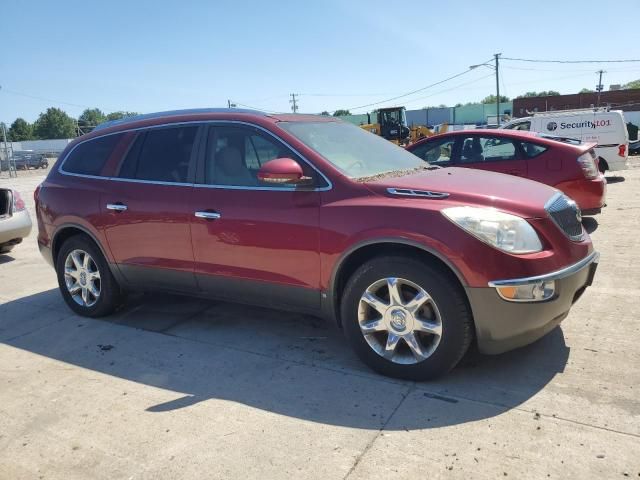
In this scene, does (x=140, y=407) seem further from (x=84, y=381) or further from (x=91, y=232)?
(x=91, y=232)

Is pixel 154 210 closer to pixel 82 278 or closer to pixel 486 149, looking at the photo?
pixel 82 278

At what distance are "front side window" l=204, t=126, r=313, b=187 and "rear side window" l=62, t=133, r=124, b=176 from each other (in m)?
1.18

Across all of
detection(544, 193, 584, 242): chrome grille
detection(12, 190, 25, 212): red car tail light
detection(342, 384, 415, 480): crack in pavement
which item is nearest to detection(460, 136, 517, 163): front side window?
detection(544, 193, 584, 242): chrome grille

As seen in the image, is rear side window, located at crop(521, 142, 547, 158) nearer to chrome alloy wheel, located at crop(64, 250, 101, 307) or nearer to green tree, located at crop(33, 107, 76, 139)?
chrome alloy wheel, located at crop(64, 250, 101, 307)

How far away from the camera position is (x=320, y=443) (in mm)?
2832

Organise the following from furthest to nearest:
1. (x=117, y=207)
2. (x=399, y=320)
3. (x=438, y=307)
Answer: (x=117, y=207), (x=399, y=320), (x=438, y=307)

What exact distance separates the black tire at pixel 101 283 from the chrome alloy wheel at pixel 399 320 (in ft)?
8.65

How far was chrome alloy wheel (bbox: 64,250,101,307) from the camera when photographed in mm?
5012

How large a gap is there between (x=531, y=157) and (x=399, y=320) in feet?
16.9

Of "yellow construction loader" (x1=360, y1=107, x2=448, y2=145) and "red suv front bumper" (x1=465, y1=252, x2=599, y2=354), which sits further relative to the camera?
"yellow construction loader" (x1=360, y1=107, x2=448, y2=145)

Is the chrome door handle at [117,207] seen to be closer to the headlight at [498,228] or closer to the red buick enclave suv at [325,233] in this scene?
the red buick enclave suv at [325,233]

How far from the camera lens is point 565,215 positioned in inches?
139

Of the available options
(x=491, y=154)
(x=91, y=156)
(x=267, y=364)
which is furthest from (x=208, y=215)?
(x=491, y=154)

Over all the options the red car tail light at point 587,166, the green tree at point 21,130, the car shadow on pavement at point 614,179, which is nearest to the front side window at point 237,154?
the red car tail light at point 587,166
